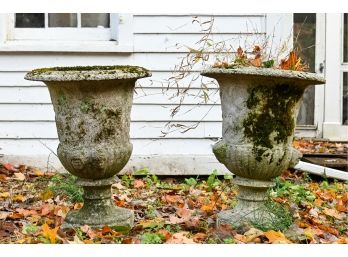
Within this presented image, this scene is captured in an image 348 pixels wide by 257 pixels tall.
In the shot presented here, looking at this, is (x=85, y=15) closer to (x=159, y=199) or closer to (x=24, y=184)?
(x=24, y=184)

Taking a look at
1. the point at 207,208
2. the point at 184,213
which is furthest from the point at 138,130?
the point at 184,213

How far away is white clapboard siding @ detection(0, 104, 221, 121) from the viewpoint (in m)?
5.38

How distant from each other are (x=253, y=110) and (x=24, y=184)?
2433mm

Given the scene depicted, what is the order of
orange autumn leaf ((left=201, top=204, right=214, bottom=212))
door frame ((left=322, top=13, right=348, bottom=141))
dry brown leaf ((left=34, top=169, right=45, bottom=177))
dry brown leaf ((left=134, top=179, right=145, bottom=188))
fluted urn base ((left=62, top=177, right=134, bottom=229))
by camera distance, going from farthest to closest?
door frame ((left=322, top=13, right=348, bottom=141))
dry brown leaf ((left=34, top=169, right=45, bottom=177))
dry brown leaf ((left=134, top=179, right=145, bottom=188))
orange autumn leaf ((left=201, top=204, right=214, bottom=212))
fluted urn base ((left=62, top=177, right=134, bottom=229))

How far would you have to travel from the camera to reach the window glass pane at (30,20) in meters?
5.43

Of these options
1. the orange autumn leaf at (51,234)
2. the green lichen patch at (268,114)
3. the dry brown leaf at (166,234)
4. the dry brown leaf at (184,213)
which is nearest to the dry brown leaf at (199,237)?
the dry brown leaf at (166,234)

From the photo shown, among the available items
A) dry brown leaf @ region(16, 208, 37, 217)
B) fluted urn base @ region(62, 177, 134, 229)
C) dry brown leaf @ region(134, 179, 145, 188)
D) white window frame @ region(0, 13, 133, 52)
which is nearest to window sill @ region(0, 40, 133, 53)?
white window frame @ region(0, 13, 133, 52)

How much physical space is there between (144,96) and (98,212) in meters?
2.06

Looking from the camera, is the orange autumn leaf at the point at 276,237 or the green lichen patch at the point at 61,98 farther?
the green lichen patch at the point at 61,98

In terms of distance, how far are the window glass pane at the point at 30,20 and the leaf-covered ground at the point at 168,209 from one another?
1.35m

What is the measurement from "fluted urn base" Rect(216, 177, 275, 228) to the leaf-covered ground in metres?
0.06

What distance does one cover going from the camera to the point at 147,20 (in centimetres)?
530

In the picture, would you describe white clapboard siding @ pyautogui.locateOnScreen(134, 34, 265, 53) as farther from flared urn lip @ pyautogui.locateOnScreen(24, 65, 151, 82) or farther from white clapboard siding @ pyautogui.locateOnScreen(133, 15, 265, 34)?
flared urn lip @ pyautogui.locateOnScreen(24, 65, 151, 82)

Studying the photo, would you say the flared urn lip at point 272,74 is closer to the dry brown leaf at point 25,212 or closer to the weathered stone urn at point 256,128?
the weathered stone urn at point 256,128
